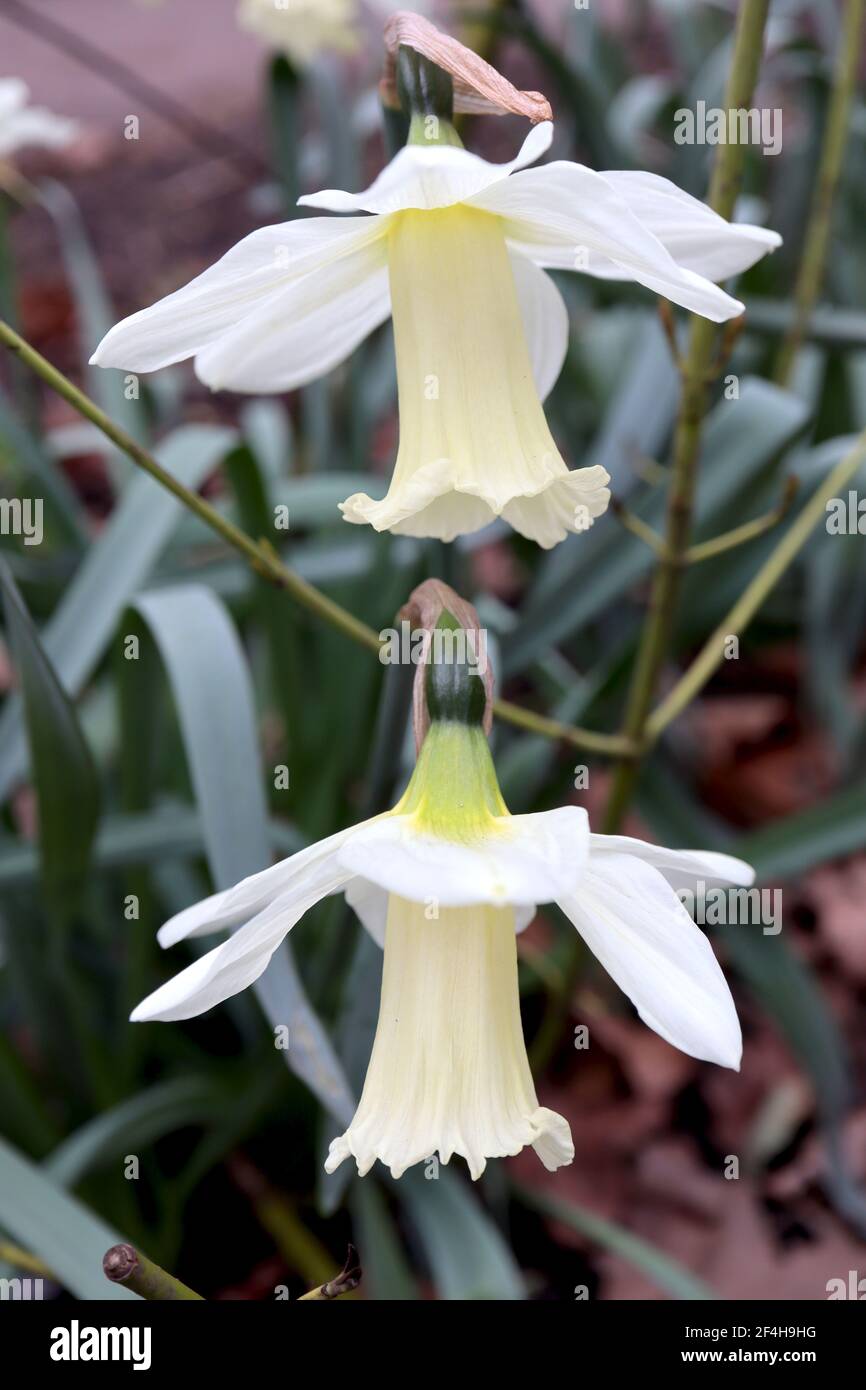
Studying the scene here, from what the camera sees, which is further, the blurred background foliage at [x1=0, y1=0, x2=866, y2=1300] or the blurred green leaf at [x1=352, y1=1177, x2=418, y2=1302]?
the blurred green leaf at [x1=352, y1=1177, x2=418, y2=1302]

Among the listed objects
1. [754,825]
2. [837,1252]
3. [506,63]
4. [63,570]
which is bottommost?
[837,1252]

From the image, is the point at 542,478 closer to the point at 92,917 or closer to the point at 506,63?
the point at 92,917

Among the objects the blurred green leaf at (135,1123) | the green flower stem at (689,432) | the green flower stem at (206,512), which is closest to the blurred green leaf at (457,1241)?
the blurred green leaf at (135,1123)

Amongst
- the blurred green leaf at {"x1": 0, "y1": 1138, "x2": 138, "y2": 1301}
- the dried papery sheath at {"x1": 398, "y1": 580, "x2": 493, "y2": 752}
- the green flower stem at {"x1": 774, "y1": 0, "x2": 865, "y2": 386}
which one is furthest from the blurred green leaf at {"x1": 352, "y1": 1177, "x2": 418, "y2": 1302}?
the green flower stem at {"x1": 774, "y1": 0, "x2": 865, "y2": 386}

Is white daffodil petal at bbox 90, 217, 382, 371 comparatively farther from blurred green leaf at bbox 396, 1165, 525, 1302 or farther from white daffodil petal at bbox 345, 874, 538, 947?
blurred green leaf at bbox 396, 1165, 525, 1302

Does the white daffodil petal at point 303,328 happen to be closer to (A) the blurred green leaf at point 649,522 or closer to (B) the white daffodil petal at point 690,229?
(B) the white daffodil petal at point 690,229
